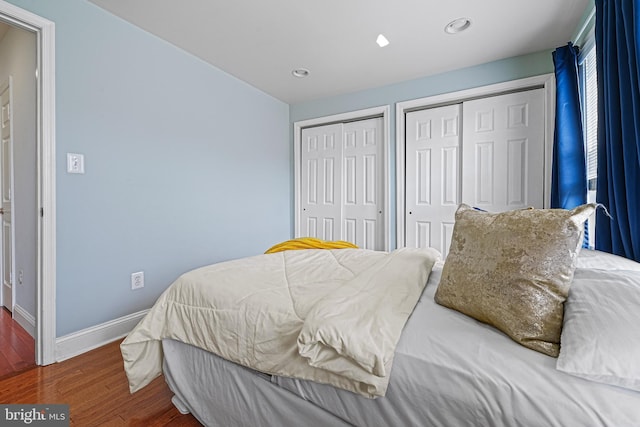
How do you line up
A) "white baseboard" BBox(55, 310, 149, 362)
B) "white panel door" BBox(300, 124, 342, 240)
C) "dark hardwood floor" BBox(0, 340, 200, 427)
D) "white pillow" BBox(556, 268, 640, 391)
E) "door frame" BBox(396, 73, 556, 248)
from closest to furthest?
1. "white pillow" BBox(556, 268, 640, 391)
2. "dark hardwood floor" BBox(0, 340, 200, 427)
3. "white baseboard" BBox(55, 310, 149, 362)
4. "door frame" BBox(396, 73, 556, 248)
5. "white panel door" BBox(300, 124, 342, 240)

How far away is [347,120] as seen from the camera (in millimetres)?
3633

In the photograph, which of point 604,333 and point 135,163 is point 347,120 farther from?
point 604,333

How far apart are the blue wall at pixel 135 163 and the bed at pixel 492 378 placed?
162cm

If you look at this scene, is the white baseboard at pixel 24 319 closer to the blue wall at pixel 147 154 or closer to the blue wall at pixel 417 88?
the blue wall at pixel 147 154

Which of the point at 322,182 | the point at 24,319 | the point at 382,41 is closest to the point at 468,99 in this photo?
the point at 382,41

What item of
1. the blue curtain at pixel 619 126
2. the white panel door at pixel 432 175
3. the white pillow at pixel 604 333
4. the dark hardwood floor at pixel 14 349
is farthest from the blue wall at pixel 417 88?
the dark hardwood floor at pixel 14 349

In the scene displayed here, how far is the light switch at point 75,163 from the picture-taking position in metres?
1.89

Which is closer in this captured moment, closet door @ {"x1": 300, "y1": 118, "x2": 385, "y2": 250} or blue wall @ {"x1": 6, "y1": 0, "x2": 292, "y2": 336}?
blue wall @ {"x1": 6, "y1": 0, "x2": 292, "y2": 336}

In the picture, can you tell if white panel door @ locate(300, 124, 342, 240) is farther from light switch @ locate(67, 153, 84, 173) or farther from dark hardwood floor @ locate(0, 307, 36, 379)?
dark hardwood floor @ locate(0, 307, 36, 379)

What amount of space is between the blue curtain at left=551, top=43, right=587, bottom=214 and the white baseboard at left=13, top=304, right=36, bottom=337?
162 inches

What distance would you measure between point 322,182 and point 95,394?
2966mm

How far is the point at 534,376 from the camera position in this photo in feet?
2.28

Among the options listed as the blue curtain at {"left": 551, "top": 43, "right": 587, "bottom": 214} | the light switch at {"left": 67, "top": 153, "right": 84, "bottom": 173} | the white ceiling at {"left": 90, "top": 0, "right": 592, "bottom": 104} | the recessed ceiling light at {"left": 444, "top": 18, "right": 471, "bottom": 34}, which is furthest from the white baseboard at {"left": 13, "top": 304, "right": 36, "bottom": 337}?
the blue curtain at {"left": 551, "top": 43, "right": 587, "bottom": 214}

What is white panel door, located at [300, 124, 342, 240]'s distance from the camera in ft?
12.3
